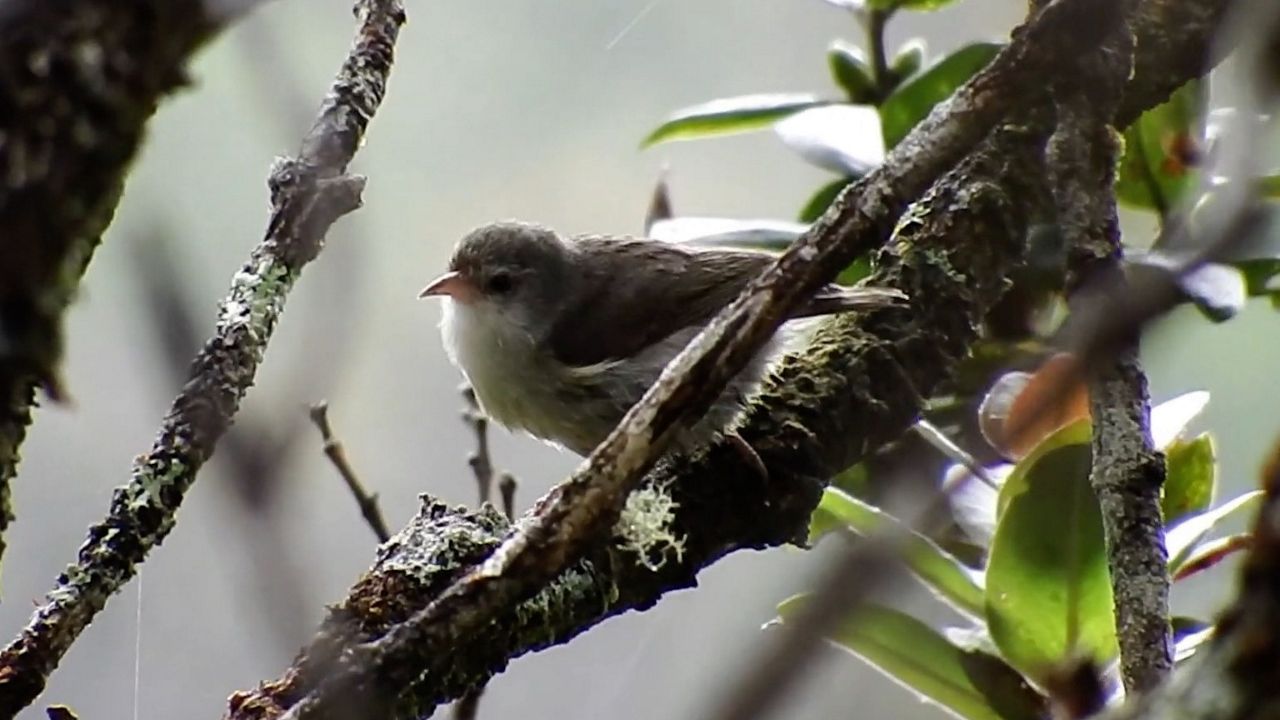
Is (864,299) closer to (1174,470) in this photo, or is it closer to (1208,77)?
(1174,470)

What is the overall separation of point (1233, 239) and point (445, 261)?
201 centimetres

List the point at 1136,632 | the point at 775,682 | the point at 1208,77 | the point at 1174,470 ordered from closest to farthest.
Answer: the point at 775,682 < the point at 1136,632 < the point at 1174,470 < the point at 1208,77

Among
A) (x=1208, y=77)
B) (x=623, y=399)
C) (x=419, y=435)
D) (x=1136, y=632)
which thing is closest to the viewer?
(x=1136, y=632)

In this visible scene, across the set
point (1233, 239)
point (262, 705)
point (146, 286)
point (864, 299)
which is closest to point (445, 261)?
point (864, 299)

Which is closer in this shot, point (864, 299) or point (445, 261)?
point (864, 299)

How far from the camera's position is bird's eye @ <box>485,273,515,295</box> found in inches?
83.0

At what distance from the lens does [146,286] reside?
0.53 m

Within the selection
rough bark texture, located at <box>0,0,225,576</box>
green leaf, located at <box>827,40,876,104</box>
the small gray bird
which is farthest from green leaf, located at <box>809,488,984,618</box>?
rough bark texture, located at <box>0,0,225,576</box>

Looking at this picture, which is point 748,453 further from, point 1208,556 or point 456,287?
point 456,287

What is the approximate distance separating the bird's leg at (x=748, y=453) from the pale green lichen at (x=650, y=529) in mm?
82

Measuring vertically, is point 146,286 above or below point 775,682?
above

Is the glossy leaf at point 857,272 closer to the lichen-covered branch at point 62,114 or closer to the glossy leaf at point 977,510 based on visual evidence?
the glossy leaf at point 977,510

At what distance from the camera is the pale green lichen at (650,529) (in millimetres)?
1168

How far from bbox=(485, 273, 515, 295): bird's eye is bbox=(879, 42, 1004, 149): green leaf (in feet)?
2.17
